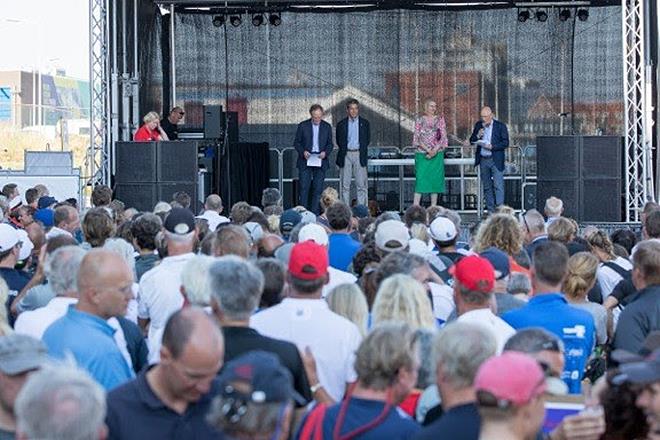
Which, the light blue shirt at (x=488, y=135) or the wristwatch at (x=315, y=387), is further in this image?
the light blue shirt at (x=488, y=135)

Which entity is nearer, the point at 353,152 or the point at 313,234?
the point at 313,234

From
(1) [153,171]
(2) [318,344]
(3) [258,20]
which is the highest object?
(3) [258,20]

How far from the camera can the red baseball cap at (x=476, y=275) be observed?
526 centimetres

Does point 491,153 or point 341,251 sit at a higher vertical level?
point 491,153

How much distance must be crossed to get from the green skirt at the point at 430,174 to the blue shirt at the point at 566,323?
1195 centimetres

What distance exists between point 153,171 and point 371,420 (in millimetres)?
12658

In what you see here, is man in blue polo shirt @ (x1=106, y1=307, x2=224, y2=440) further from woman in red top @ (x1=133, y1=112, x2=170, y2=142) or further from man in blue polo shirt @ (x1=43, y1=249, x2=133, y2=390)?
woman in red top @ (x1=133, y1=112, x2=170, y2=142)

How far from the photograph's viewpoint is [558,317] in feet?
18.9

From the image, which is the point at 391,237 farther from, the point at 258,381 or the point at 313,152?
the point at 313,152

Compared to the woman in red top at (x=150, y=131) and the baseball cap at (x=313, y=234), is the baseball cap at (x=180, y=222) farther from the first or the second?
the woman in red top at (x=150, y=131)

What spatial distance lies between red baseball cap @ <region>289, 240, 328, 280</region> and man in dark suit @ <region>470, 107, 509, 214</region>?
11590 mm

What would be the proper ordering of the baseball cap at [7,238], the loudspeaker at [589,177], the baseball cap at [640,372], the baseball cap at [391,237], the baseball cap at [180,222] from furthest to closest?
the loudspeaker at [589,177], the baseball cap at [391,237], the baseball cap at [7,238], the baseball cap at [180,222], the baseball cap at [640,372]

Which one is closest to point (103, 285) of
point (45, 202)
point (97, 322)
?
point (97, 322)

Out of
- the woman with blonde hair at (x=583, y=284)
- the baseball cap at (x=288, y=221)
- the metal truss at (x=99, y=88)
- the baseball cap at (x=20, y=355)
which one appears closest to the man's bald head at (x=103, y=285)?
the baseball cap at (x=20, y=355)
